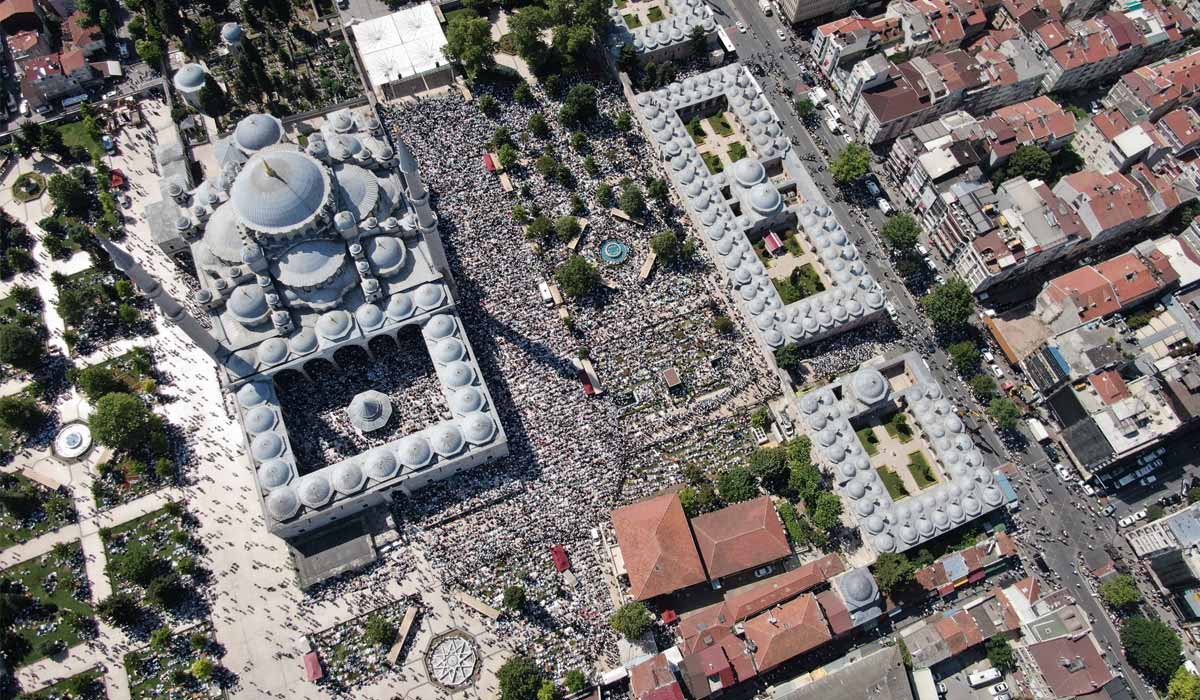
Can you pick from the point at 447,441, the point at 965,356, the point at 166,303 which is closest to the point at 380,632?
the point at 447,441

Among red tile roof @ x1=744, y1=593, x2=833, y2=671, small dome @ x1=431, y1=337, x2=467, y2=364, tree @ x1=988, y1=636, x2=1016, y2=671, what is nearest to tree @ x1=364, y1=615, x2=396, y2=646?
small dome @ x1=431, y1=337, x2=467, y2=364

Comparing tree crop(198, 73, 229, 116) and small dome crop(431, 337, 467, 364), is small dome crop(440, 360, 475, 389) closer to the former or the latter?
small dome crop(431, 337, 467, 364)

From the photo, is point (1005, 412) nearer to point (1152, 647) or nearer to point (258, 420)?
point (1152, 647)

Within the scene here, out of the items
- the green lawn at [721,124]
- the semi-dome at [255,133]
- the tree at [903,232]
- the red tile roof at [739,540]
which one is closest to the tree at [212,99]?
the semi-dome at [255,133]

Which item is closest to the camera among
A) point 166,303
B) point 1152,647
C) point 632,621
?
point 632,621

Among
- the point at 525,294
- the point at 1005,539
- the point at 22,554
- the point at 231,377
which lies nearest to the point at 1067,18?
the point at 1005,539

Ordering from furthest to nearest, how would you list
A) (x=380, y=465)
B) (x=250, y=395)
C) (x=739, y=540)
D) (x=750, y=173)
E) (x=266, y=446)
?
(x=750, y=173), (x=250, y=395), (x=266, y=446), (x=380, y=465), (x=739, y=540)

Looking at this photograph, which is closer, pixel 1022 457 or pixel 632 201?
pixel 1022 457
